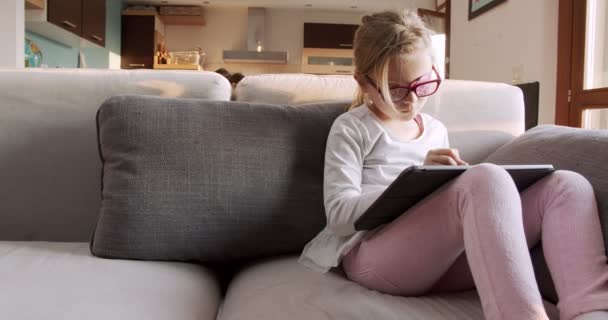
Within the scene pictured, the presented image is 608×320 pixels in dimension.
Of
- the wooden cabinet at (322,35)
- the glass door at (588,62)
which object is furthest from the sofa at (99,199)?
the wooden cabinet at (322,35)

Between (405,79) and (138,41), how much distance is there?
572 centimetres

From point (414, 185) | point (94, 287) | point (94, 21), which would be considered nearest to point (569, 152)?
point (414, 185)

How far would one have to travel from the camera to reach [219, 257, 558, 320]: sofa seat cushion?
0.90 metres

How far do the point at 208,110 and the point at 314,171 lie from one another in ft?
0.97

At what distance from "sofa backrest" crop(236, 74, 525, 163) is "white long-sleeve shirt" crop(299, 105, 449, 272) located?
0.68ft

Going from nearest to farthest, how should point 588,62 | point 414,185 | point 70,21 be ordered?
point 414,185
point 588,62
point 70,21

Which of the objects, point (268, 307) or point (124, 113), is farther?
point (124, 113)

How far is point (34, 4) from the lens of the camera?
3.64 m

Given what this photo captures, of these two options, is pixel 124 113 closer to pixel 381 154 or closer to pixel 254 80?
pixel 254 80

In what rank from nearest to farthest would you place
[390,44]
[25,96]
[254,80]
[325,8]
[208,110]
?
[390,44]
[208,110]
[25,96]
[254,80]
[325,8]

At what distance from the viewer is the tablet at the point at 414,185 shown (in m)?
0.86

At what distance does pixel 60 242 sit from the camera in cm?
136

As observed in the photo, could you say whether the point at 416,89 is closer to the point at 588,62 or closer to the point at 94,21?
the point at 588,62

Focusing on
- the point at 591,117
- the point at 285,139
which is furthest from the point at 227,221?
the point at 591,117
